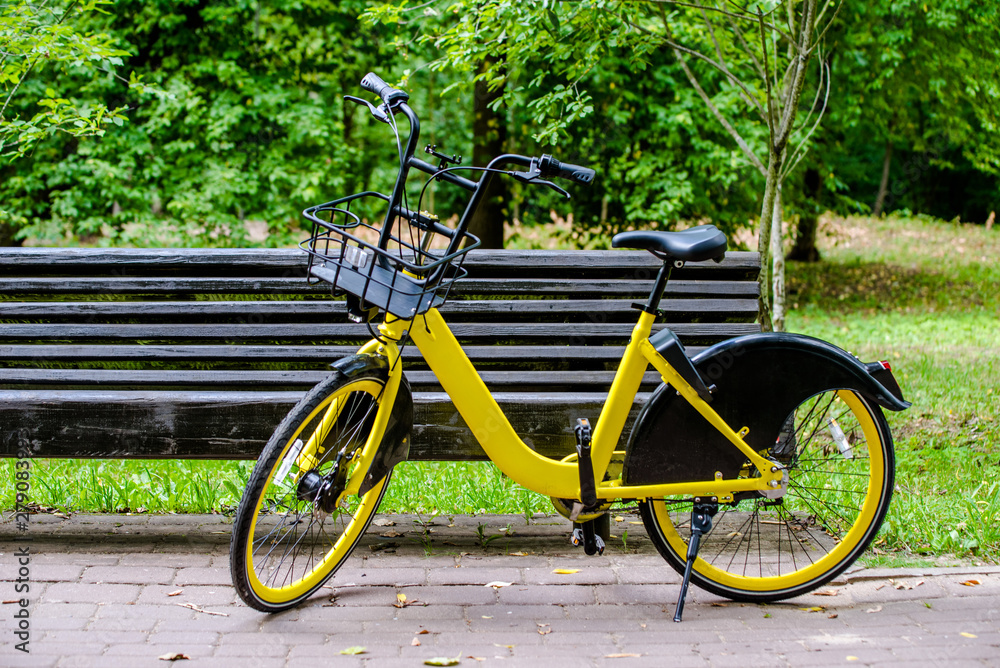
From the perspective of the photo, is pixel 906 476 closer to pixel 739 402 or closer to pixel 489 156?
pixel 739 402

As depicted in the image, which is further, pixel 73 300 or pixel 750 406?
pixel 73 300

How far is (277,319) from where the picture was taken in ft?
11.4

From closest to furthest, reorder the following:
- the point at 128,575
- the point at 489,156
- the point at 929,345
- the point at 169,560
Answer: the point at 128,575, the point at 169,560, the point at 929,345, the point at 489,156

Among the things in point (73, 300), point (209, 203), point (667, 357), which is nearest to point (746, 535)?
point (667, 357)

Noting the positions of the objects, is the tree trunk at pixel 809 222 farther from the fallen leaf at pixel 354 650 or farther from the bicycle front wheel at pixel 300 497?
the fallen leaf at pixel 354 650

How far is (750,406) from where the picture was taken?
2842 mm

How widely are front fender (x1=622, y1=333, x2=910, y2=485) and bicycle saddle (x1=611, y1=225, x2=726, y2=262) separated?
0.32 meters

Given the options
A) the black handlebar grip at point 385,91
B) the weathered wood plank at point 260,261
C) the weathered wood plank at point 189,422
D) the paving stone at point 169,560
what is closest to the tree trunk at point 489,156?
the weathered wood plank at point 260,261

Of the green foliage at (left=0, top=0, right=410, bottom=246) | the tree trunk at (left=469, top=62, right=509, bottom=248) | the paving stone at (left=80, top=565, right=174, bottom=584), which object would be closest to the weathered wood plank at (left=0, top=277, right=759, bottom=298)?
the paving stone at (left=80, top=565, right=174, bottom=584)

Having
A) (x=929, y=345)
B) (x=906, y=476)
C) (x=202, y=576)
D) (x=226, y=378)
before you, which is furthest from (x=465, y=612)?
(x=929, y=345)

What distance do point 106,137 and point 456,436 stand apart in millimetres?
6677

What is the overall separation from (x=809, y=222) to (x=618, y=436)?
12.6m

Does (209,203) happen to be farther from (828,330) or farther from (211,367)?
(828,330)

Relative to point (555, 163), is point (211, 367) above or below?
below
